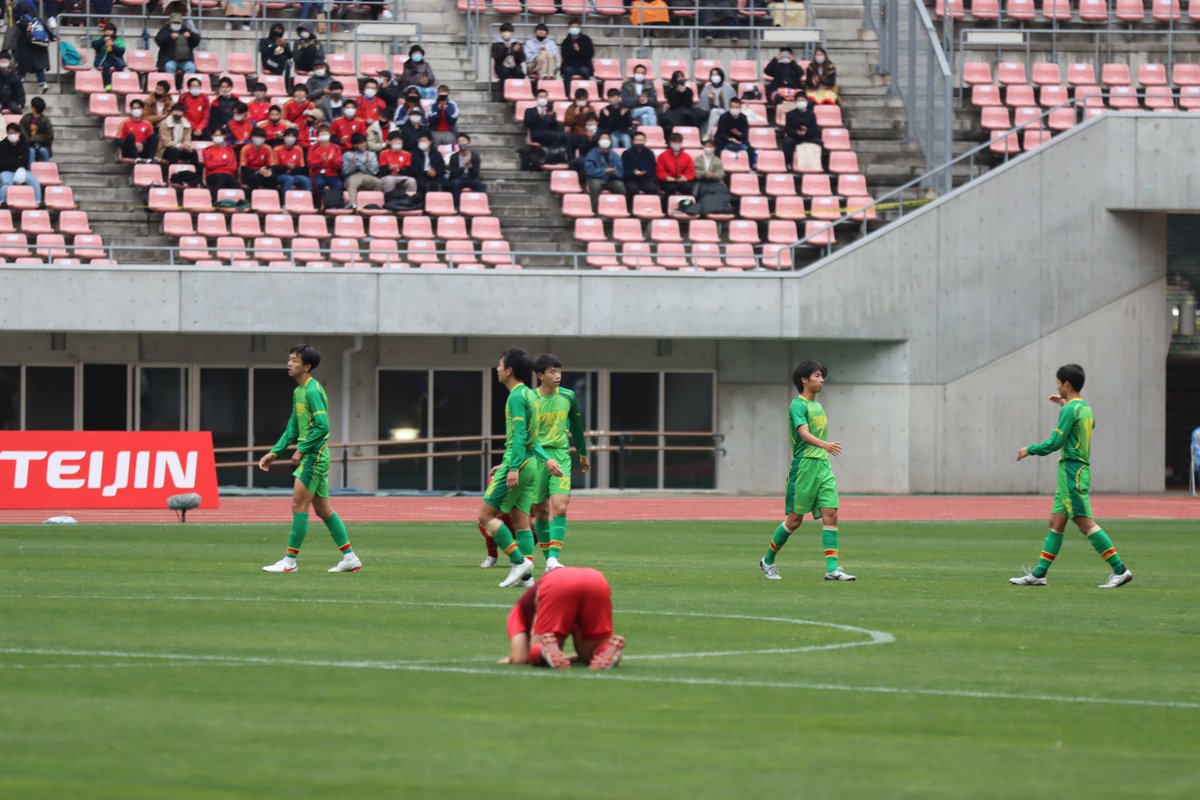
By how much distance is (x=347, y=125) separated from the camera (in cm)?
3862

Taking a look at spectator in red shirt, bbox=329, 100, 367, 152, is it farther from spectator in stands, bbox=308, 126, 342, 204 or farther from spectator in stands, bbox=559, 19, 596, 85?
spectator in stands, bbox=559, 19, 596, 85

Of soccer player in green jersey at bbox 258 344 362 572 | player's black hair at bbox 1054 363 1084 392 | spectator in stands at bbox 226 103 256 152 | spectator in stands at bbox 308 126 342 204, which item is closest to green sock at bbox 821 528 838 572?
player's black hair at bbox 1054 363 1084 392

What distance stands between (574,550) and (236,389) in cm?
1733

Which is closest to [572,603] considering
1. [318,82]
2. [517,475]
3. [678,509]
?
[517,475]

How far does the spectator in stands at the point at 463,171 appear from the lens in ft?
128

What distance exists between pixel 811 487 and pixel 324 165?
21.8 metres

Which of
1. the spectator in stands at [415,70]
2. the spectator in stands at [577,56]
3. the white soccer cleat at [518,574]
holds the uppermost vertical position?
the spectator in stands at [577,56]

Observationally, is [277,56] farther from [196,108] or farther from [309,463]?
[309,463]

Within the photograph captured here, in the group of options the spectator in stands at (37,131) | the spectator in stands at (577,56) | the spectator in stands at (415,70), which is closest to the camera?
the spectator in stands at (37,131)

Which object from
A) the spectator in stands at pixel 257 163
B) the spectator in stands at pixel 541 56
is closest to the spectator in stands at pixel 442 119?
the spectator in stands at pixel 541 56

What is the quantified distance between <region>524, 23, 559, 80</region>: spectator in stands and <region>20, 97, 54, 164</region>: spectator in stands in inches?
385

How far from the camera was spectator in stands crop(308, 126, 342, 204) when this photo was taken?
38344 millimetres

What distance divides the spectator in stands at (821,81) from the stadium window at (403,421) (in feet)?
33.1

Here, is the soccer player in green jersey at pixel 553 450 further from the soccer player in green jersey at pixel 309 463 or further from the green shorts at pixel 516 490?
the soccer player in green jersey at pixel 309 463
